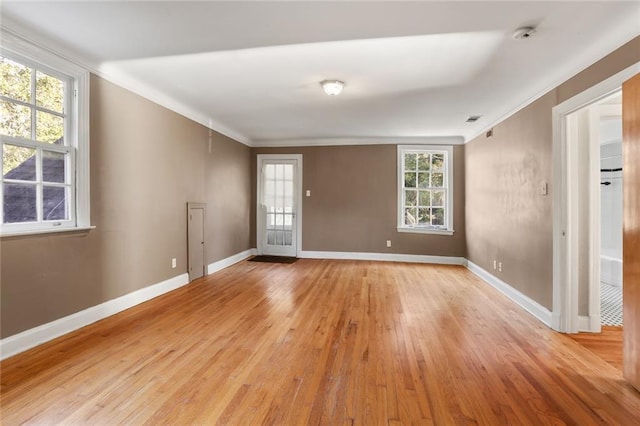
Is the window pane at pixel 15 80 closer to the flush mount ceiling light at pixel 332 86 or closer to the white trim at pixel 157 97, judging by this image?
the white trim at pixel 157 97

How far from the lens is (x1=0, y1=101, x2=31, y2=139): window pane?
224 centimetres

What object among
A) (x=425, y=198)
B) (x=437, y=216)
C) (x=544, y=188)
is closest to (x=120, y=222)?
(x=544, y=188)

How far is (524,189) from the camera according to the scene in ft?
11.6

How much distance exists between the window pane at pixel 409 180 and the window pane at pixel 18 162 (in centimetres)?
558

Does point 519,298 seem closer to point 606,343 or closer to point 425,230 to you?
point 606,343

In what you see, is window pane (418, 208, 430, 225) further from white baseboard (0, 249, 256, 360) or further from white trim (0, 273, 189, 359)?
white trim (0, 273, 189, 359)

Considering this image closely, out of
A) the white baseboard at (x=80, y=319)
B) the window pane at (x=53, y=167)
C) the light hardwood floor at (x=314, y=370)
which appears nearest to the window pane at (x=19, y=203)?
the window pane at (x=53, y=167)

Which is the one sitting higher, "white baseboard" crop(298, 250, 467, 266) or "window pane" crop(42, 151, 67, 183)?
"window pane" crop(42, 151, 67, 183)

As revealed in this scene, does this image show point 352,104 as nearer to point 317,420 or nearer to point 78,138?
point 78,138

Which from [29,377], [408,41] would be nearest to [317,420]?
[29,377]

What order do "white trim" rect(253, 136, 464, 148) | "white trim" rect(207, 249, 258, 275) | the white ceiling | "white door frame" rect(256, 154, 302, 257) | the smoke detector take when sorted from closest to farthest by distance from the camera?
1. the white ceiling
2. the smoke detector
3. "white trim" rect(207, 249, 258, 275)
4. "white trim" rect(253, 136, 464, 148)
5. "white door frame" rect(256, 154, 302, 257)

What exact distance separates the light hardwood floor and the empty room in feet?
0.06

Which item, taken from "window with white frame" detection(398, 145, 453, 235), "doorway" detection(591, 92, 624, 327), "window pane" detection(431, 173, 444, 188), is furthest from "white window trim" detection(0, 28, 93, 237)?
"doorway" detection(591, 92, 624, 327)

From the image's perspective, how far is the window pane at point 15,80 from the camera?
2252mm
